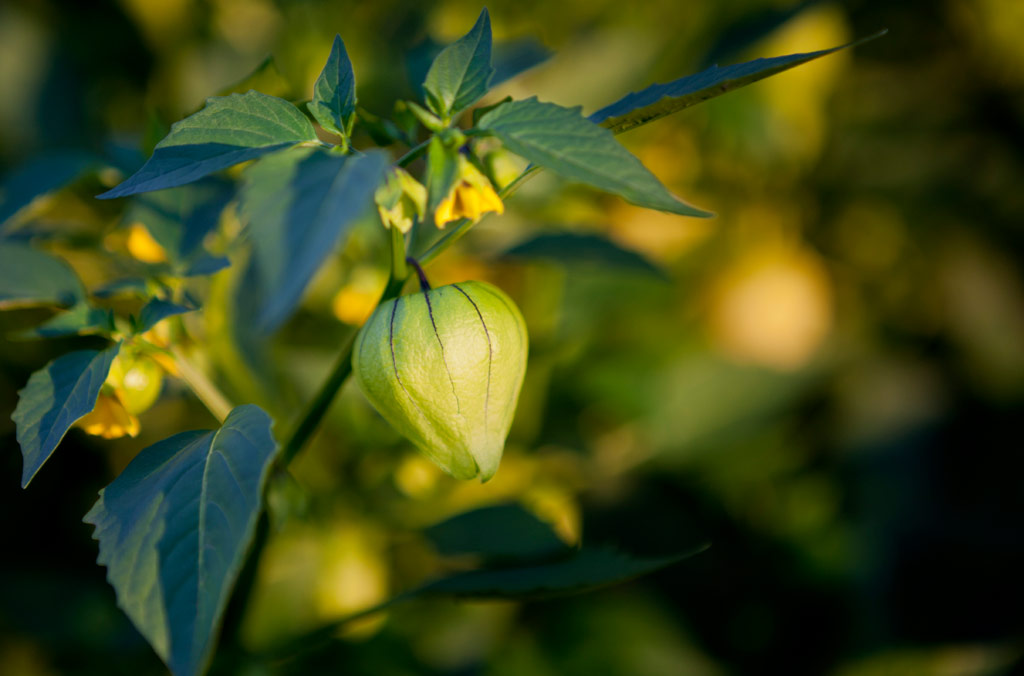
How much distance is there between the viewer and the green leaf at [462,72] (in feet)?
1.11

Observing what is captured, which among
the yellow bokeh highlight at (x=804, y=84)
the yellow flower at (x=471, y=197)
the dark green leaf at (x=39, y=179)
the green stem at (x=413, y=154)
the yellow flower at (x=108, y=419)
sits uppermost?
the dark green leaf at (x=39, y=179)

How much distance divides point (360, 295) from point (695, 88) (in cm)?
32

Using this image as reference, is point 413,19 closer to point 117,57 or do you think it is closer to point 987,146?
point 117,57

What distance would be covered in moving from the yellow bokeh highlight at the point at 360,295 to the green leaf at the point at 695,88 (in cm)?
26

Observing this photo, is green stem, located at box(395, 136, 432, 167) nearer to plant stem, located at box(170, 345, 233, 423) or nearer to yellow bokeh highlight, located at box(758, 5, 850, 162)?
plant stem, located at box(170, 345, 233, 423)

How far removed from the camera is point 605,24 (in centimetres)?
97

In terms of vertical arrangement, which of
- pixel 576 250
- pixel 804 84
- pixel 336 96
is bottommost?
pixel 804 84

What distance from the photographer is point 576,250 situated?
0.54 meters

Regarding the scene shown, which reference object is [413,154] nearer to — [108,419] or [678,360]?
[108,419]

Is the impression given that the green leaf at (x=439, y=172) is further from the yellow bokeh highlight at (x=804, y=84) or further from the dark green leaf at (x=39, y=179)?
the yellow bokeh highlight at (x=804, y=84)

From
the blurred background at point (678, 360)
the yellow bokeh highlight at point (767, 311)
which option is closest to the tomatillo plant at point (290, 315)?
the blurred background at point (678, 360)

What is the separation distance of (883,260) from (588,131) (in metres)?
1.04

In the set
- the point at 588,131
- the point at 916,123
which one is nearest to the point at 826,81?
the point at 916,123

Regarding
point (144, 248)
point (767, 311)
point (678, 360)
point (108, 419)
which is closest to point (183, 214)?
point (144, 248)
